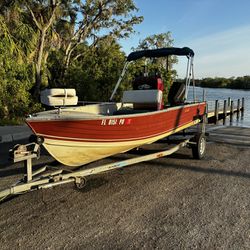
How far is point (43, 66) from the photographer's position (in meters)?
16.5

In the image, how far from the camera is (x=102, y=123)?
5031mm

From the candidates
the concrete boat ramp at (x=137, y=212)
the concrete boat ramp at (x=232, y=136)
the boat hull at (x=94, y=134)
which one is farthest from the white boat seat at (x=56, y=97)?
the concrete boat ramp at (x=232, y=136)

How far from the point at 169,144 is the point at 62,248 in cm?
579

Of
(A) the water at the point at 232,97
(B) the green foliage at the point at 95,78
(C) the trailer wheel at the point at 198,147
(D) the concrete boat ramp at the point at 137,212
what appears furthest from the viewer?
(A) the water at the point at 232,97

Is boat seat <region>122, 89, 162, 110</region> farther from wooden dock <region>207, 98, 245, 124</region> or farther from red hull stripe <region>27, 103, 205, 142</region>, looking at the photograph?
wooden dock <region>207, 98, 245, 124</region>

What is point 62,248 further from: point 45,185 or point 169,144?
point 169,144

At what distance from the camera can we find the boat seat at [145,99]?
7531mm

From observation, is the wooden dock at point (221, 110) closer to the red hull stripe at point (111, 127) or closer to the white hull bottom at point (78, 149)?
the red hull stripe at point (111, 127)

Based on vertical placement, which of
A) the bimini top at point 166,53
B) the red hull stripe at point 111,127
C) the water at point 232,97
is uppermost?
the bimini top at point 166,53

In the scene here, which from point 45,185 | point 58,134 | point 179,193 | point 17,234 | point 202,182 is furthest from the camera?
point 202,182

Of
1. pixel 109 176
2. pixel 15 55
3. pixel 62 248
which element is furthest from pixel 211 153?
pixel 15 55

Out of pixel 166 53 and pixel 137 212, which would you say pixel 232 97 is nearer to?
pixel 166 53

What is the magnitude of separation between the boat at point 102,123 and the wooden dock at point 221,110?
398 inches

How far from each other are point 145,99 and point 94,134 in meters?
3.02
